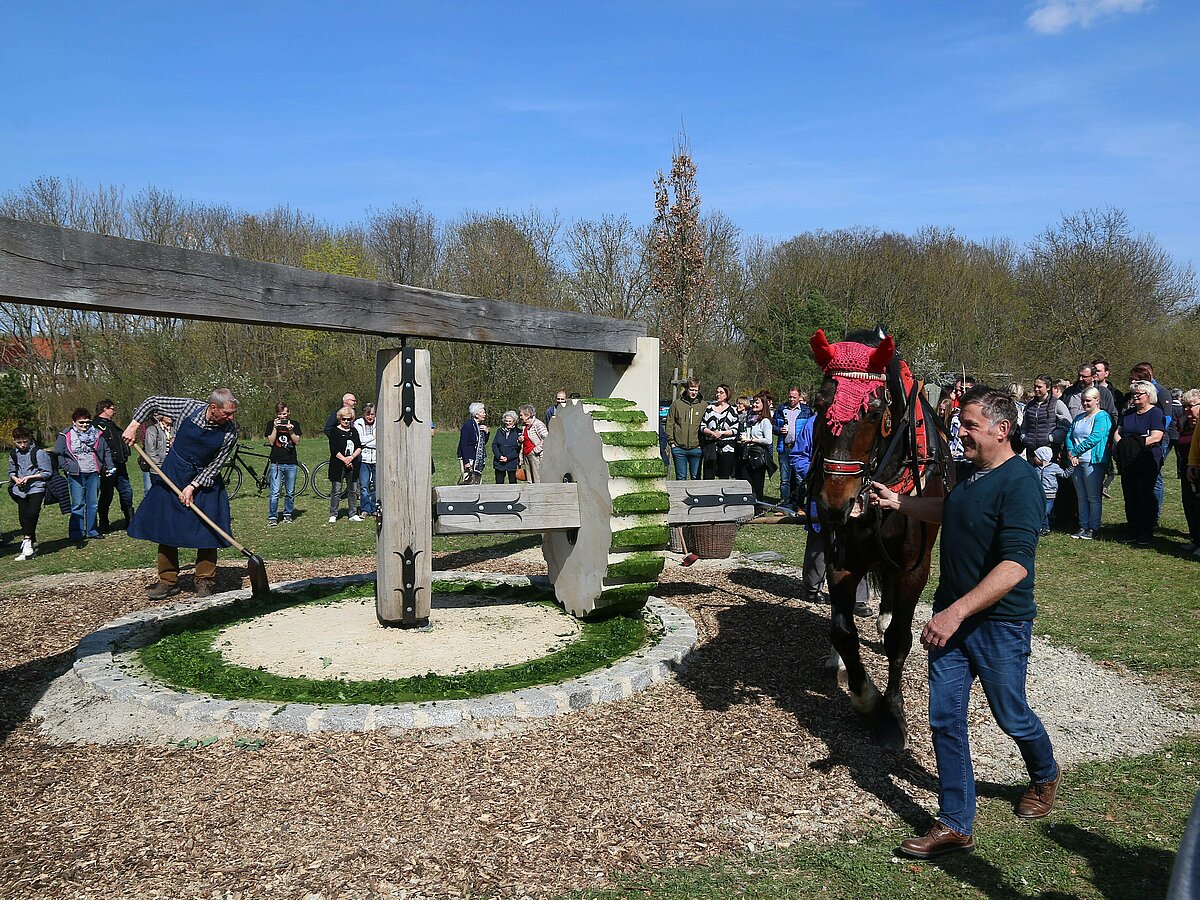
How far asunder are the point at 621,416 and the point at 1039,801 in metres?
3.66

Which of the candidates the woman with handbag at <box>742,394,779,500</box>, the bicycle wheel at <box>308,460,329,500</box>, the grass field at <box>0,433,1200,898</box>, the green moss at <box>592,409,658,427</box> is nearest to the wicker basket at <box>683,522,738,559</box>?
the green moss at <box>592,409,658,427</box>

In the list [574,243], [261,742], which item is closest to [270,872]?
[261,742]

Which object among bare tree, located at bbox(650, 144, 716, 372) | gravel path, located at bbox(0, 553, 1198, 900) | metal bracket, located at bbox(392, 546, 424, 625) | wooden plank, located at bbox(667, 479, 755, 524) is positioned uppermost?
bare tree, located at bbox(650, 144, 716, 372)

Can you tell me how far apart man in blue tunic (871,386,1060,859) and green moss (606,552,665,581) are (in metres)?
2.75

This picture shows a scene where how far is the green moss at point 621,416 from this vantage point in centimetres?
646

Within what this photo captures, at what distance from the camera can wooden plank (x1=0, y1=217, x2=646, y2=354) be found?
4.02 m

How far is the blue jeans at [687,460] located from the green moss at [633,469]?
25.7ft

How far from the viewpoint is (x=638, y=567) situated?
6242 millimetres

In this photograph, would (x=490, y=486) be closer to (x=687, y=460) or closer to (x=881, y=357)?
(x=881, y=357)

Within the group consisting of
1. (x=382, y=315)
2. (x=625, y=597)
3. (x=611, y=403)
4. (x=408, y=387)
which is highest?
(x=382, y=315)

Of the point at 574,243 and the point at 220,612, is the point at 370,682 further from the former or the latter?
the point at 574,243

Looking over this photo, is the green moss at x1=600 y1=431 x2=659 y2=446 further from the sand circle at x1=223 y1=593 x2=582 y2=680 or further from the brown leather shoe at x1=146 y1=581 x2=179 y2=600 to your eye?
the brown leather shoe at x1=146 y1=581 x2=179 y2=600

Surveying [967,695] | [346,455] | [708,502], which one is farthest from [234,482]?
[967,695]

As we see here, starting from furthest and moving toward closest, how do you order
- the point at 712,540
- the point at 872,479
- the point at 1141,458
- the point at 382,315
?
the point at 1141,458 < the point at 712,540 < the point at 382,315 < the point at 872,479
